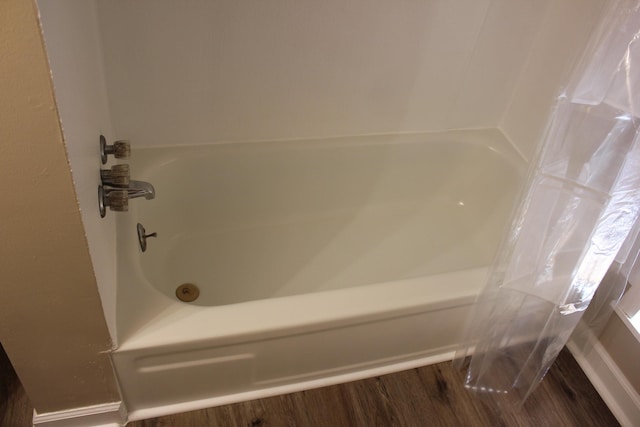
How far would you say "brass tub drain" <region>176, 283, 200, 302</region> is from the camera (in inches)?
62.1

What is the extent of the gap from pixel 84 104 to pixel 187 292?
747 mm

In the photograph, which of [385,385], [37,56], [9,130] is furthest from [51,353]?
[385,385]

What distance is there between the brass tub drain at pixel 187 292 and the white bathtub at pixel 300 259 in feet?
0.06

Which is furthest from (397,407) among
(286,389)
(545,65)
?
(545,65)

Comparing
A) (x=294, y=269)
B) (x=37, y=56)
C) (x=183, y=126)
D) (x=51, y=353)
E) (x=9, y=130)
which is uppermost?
(x=37, y=56)

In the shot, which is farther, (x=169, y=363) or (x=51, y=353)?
(x=169, y=363)

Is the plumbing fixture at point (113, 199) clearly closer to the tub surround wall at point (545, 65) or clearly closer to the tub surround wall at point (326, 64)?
the tub surround wall at point (326, 64)

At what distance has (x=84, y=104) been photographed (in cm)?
101

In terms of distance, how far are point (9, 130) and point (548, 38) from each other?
62.0 inches

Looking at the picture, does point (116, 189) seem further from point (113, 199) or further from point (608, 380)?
point (608, 380)

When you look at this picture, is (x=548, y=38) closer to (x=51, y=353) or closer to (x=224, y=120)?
(x=224, y=120)

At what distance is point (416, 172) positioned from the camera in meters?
1.94

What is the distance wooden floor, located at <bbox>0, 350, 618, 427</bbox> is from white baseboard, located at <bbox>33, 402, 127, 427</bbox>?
3.1 inches

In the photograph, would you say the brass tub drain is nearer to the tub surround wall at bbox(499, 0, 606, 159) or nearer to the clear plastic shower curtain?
the clear plastic shower curtain
